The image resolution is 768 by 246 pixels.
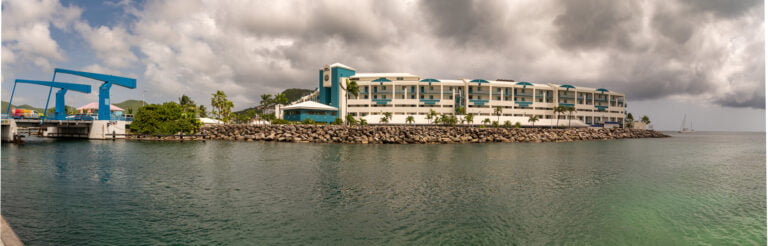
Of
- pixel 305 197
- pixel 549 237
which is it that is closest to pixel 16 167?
pixel 305 197

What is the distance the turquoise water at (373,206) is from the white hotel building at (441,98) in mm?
67883

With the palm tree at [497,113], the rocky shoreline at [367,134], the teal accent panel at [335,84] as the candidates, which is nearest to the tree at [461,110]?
the palm tree at [497,113]

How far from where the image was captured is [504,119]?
Answer: 98375 mm

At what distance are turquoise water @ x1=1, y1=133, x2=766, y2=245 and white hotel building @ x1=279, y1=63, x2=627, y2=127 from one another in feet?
223

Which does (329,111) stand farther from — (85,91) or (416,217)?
(416,217)

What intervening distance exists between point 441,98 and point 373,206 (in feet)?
282

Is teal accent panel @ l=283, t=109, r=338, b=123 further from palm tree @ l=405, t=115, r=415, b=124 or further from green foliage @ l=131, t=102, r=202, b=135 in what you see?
green foliage @ l=131, t=102, r=202, b=135

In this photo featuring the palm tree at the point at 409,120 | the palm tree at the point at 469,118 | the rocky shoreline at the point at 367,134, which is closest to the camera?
the rocky shoreline at the point at 367,134

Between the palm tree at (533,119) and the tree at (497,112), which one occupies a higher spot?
the tree at (497,112)

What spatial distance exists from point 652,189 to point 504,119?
79642mm

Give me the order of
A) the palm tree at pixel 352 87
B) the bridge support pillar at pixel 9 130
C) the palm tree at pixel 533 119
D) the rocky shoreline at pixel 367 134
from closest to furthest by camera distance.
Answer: the bridge support pillar at pixel 9 130
the rocky shoreline at pixel 367 134
the palm tree at pixel 352 87
the palm tree at pixel 533 119

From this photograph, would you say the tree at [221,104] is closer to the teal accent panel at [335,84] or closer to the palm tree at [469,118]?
the teal accent panel at [335,84]

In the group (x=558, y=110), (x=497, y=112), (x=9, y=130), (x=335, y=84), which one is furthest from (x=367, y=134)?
(x=558, y=110)

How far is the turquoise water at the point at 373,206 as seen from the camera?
12.4 meters
